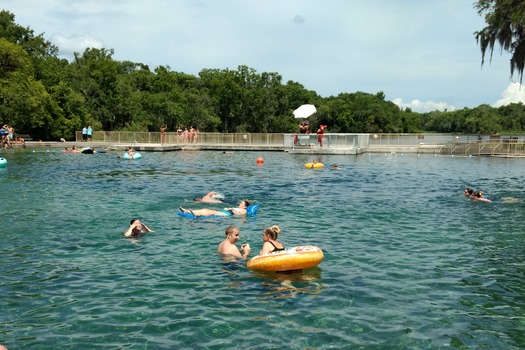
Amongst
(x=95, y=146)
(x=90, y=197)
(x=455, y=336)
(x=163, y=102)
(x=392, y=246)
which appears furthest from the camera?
(x=163, y=102)

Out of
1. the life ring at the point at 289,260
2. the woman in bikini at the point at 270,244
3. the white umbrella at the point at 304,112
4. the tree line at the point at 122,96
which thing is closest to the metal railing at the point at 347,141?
the white umbrella at the point at 304,112

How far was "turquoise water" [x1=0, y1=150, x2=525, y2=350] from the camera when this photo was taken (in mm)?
7695

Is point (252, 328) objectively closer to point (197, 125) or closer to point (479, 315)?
point (479, 315)

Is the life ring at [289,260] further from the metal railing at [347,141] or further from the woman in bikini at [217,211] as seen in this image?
the metal railing at [347,141]

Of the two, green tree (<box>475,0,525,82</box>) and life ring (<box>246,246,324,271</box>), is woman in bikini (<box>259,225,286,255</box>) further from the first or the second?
green tree (<box>475,0,525,82</box>)

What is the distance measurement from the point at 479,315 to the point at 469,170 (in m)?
27.7

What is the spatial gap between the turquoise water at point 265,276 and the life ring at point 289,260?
0.21m

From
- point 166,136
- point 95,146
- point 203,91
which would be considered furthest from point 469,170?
point 203,91

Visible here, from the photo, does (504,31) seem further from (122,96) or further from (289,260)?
(122,96)

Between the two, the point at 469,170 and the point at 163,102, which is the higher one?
the point at 163,102

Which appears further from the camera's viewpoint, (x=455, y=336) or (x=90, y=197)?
(x=90, y=197)

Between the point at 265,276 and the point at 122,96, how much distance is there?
224 feet

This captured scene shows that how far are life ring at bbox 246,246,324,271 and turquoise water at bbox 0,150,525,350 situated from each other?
21 centimetres

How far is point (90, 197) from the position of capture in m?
21.0
